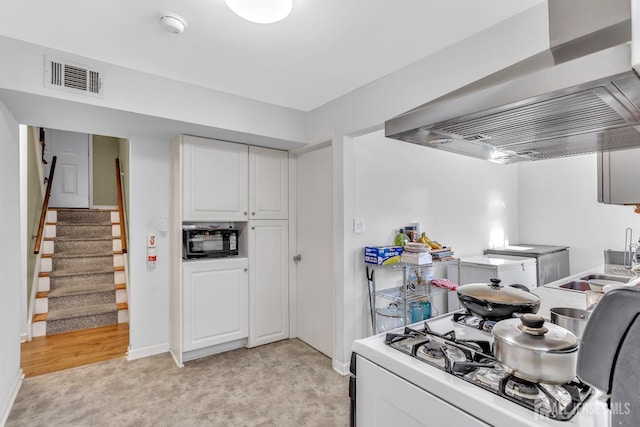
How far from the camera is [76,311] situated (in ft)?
12.0

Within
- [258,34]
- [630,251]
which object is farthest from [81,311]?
[630,251]

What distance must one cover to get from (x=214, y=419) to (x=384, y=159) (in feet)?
7.86

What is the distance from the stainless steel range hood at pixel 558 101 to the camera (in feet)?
2.28

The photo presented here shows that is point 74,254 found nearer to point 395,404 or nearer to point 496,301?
point 395,404

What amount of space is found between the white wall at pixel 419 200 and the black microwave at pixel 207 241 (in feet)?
3.82

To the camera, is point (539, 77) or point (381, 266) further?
point (381, 266)

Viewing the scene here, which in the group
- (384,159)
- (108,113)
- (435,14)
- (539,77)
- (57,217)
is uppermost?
(435,14)

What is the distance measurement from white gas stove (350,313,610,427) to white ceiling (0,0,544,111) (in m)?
1.54

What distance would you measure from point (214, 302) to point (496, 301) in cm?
242

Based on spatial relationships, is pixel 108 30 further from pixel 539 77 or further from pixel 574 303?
pixel 574 303

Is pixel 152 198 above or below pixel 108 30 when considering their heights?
below

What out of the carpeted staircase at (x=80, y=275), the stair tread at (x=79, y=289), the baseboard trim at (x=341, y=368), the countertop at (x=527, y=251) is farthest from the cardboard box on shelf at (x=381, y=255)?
the stair tread at (x=79, y=289)

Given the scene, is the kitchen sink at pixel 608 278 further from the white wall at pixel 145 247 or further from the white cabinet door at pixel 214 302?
the white wall at pixel 145 247

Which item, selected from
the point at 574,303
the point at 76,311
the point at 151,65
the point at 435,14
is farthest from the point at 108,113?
the point at 574,303
